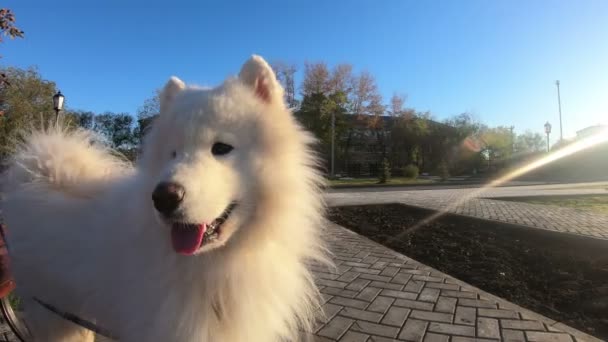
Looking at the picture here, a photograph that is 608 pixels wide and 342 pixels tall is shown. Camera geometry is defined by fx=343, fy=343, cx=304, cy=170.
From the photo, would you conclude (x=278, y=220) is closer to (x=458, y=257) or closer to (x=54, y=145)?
(x=54, y=145)

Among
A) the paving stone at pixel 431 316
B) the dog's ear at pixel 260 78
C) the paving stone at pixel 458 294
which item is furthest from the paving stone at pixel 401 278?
the dog's ear at pixel 260 78

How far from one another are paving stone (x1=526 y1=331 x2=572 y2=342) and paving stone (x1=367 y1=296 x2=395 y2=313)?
123 cm

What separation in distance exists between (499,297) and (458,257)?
6.08 feet

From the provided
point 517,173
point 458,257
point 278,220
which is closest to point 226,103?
point 278,220

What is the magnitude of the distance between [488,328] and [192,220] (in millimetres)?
2843

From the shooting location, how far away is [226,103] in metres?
1.91

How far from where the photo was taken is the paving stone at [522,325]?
2988 mm

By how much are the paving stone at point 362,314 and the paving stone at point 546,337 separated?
4.05 ft

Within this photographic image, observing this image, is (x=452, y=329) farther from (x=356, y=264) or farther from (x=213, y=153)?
(x=213, y=153)

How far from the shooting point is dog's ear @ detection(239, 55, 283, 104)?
2.14 m

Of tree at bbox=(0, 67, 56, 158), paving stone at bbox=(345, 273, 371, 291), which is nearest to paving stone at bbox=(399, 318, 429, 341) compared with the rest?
paving stone at bbox=(345, 273, 371, 291)

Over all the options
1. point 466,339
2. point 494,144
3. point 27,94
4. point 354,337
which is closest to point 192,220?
point 354,337

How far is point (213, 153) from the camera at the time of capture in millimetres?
1804

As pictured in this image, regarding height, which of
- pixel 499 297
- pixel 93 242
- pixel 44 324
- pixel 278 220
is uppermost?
pixel 278 220
